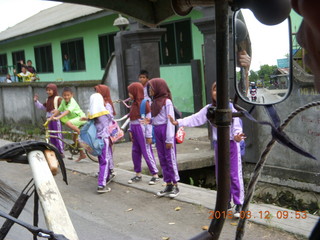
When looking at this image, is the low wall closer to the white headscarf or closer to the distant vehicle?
the white headscarf

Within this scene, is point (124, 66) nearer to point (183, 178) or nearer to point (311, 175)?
point (183, 178)

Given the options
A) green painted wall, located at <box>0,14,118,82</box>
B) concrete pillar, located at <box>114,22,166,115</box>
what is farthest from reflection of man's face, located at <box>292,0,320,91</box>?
green painted wall, located at <box>0,14,118,82</box>

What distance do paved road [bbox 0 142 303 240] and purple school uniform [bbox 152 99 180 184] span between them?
0.39m

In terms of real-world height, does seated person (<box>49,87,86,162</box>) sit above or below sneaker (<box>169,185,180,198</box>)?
above

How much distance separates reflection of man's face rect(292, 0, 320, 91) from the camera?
928mm

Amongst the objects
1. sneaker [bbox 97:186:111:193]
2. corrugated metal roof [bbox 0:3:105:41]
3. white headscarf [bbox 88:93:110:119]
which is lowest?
sneaker [bbox 97:186:111:193]

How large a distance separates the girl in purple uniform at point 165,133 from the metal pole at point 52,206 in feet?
15.3

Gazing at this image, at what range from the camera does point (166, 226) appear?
580 centimetres

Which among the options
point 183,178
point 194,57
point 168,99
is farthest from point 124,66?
point 168,99

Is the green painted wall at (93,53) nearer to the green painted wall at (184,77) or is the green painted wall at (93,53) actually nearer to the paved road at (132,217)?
the green painted wall at (184,77)

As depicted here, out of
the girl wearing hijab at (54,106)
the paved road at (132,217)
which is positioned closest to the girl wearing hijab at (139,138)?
the paved road at (132,217)

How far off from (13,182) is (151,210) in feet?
10.7

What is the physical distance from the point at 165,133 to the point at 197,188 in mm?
1015

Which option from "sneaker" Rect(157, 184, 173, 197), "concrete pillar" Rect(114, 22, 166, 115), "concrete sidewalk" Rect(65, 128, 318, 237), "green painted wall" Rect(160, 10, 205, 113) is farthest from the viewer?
"green painted wall" Rect(160, 10, 205, 113)
